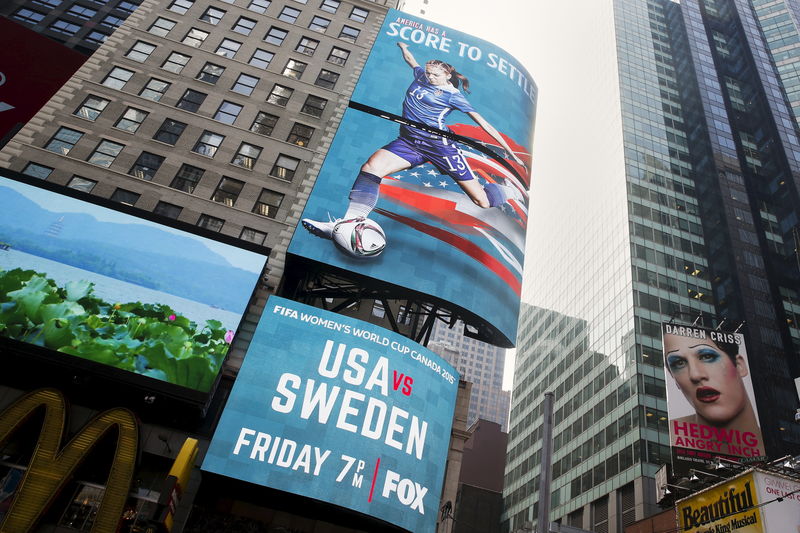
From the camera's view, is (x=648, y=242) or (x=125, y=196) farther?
(x=648, y=242)

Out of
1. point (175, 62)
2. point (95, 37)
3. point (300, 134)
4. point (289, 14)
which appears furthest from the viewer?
point (95, 37)

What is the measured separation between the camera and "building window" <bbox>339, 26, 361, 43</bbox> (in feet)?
142

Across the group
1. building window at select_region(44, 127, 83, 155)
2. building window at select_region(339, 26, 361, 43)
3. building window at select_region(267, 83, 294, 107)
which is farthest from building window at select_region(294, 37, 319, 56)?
building window at select_region(44, 127, 83, 155)

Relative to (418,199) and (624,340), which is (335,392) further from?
(624,340)

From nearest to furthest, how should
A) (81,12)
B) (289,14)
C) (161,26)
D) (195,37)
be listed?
(195,37) < (161,26) < (289,14) < (81,12)

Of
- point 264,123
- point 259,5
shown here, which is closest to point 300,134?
point 264,123

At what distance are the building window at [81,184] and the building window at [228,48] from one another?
14193mm

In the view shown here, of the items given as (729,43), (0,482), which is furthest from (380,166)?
(729,43)

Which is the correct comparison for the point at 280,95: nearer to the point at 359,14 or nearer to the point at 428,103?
the point at 428,103

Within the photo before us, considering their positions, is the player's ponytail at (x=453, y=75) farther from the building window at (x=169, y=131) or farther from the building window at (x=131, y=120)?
the building window at (x=131, y=120)

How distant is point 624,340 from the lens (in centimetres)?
6819

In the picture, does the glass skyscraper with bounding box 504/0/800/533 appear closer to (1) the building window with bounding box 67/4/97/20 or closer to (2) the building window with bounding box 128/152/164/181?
(2) the building window with bounding box 128/152/164/181

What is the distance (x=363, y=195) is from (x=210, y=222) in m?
8.96

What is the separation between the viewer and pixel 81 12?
208ft
